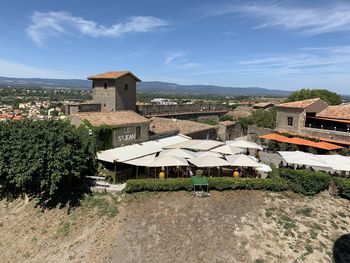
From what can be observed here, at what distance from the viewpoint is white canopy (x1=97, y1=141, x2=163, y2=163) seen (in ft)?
79.0

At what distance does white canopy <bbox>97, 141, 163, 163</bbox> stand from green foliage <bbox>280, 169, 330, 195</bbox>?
12.2m

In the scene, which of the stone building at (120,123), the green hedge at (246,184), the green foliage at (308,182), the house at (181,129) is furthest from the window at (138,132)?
Result: the green foliage at (308,182)

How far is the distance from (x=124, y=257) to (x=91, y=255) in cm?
211

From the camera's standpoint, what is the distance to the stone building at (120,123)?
27594 mm

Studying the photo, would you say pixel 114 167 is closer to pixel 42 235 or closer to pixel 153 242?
pixel 42 235


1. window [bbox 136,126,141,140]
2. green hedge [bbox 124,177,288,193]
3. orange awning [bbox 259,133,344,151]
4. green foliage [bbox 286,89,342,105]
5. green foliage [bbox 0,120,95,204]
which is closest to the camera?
green foliage [bbox 0,120,95,204]

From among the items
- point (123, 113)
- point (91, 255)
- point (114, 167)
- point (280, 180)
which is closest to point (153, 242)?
point (91, 255)

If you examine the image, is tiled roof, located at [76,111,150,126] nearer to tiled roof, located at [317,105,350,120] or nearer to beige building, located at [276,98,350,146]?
beige building, located at [276,98,350,146]

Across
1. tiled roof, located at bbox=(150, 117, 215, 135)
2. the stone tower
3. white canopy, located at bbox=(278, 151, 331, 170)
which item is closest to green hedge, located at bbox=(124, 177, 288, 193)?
white canopy, located at bbox=(278, 151, 331, 170)

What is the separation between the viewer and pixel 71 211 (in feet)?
70.0

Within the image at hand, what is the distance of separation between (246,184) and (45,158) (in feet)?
50.3

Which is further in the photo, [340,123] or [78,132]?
[340,123]

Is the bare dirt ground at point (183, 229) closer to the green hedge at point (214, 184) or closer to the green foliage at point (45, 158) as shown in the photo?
the green hedge at point (214, 184)

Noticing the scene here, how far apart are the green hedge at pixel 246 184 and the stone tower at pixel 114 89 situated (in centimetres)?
1947
